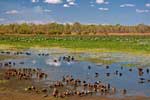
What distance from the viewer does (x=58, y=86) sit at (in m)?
21.5

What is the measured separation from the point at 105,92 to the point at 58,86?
2925 millimetres

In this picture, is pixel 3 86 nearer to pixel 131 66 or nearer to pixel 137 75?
pixel 137 75

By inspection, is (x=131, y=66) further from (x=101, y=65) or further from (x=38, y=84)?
(x=38, y=84)

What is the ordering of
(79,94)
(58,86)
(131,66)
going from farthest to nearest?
1. (131,66)
2. (58,86)
3. (79,94)

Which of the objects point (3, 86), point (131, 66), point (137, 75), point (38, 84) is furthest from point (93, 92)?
point (131, 66)

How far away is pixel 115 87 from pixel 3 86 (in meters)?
6.38

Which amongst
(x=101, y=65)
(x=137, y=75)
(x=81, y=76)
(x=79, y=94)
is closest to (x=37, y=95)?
(x=79, y=94)

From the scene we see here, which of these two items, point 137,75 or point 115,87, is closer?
point 115,87

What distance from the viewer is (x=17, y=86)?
21.8 m

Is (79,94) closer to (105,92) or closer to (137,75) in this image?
(105,92)

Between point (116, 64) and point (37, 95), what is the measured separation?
15.0 meters

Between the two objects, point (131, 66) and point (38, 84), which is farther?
point (131, 66)

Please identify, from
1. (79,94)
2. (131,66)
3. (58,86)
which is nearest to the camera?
(79,94)

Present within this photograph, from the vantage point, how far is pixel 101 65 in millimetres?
32312
